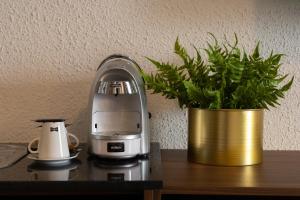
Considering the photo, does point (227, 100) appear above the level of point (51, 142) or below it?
above

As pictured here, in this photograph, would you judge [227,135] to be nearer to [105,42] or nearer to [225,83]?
[225,83]

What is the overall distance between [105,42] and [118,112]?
0.96 feet

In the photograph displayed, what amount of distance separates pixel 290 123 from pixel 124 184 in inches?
29.4

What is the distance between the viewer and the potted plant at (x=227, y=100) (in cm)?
99

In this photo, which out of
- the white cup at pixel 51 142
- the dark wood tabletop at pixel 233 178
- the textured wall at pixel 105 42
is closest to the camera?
the dark wood tabletop at pixel 233 178

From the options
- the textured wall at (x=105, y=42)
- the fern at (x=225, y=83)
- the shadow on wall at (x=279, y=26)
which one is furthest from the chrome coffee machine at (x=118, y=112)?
the shadow on wall at (x=279, y=26)

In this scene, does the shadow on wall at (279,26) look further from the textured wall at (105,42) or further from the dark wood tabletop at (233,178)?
the dark wood tabletop at (233,178)

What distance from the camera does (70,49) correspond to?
1280mm

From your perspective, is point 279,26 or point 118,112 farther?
point 279,26

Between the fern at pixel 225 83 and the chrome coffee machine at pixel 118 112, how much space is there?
64 mm

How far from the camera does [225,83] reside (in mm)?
1012

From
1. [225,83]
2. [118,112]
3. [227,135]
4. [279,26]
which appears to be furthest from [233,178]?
[279,26]

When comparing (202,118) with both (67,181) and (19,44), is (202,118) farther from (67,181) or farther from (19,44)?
(19,44)

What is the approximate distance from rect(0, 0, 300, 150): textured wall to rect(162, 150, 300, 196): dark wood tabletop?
232 millimetres
